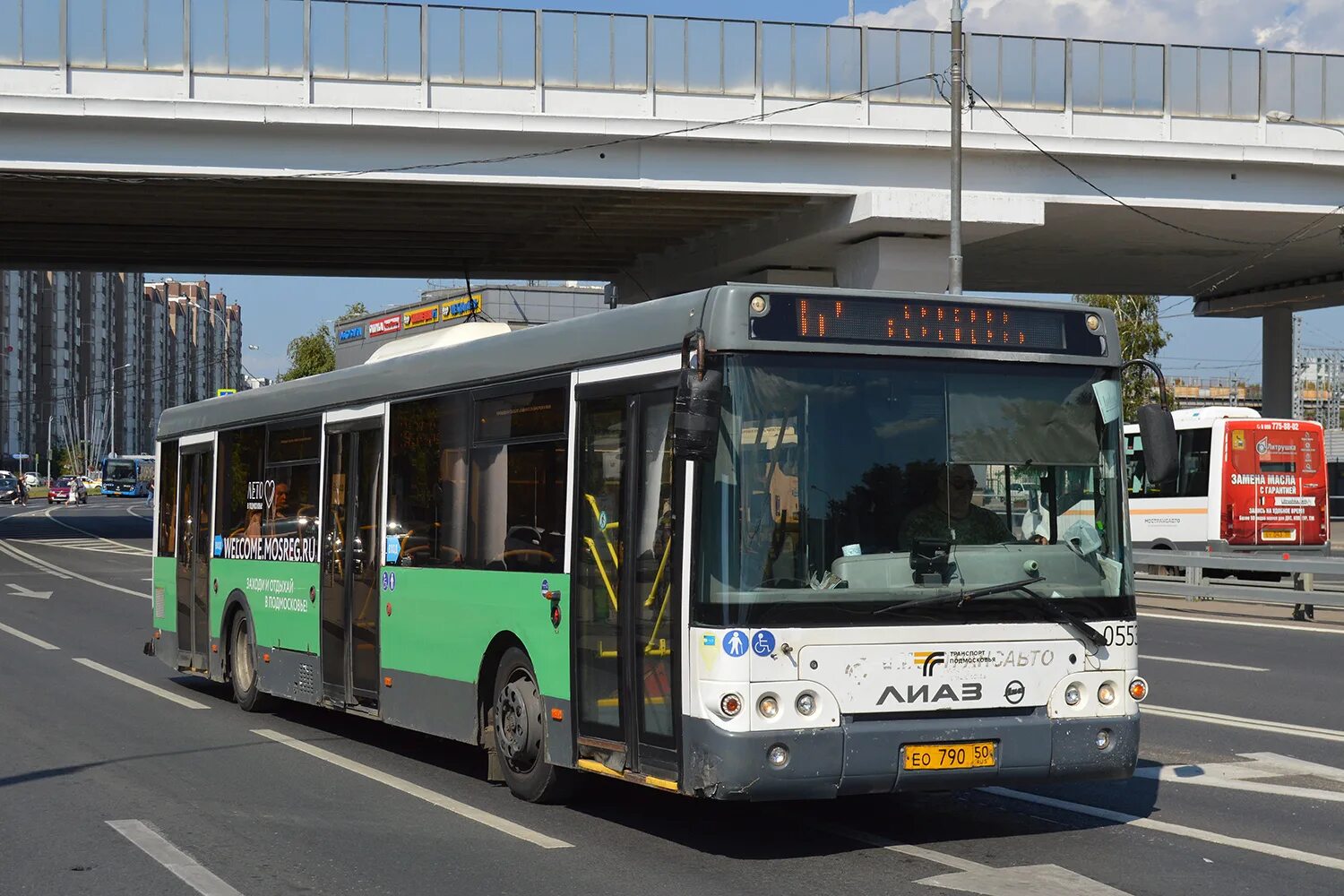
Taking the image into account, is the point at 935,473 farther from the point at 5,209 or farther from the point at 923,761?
the point at 5,209

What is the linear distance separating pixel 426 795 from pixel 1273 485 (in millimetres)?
27185

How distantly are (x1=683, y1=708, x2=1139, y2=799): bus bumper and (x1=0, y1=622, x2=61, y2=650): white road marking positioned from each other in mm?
14062

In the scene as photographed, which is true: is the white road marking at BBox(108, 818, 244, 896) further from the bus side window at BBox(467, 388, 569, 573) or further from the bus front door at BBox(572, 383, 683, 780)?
the bus side window at BBox(467, 388, 569, 573)

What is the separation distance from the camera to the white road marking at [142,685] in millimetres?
14492

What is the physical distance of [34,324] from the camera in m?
157

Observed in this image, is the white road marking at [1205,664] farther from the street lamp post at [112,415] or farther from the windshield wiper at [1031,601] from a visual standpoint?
the street lamp post at [112,415]

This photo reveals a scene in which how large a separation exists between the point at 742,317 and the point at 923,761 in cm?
218

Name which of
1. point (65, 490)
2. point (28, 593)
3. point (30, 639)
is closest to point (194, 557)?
point (30, 639)

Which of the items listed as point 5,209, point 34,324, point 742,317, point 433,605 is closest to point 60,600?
point 5,209

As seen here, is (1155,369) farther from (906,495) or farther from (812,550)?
(812,550)

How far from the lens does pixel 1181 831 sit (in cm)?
842

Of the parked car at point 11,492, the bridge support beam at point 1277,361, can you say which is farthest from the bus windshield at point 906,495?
the parked car at point 11,492

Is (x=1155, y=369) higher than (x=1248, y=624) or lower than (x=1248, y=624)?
higher

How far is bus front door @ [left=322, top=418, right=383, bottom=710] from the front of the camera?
11.5m
